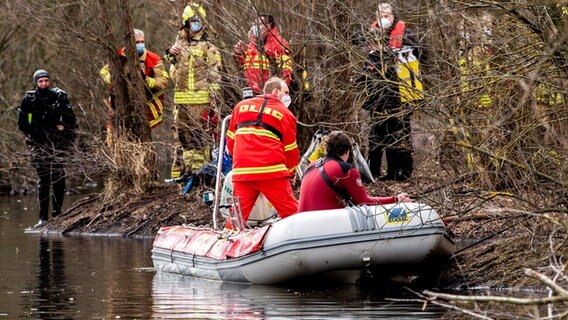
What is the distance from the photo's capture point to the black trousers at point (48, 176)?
73.5 ft

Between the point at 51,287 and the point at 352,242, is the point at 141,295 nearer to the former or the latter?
the point at 51,287

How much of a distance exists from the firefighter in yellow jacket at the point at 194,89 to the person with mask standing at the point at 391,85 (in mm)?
2447

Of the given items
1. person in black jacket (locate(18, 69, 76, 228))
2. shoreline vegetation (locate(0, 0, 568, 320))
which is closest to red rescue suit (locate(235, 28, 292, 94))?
shoreline vegetation (locate(0, 0, 568, 320))

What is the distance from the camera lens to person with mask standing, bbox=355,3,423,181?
1343 centimetres

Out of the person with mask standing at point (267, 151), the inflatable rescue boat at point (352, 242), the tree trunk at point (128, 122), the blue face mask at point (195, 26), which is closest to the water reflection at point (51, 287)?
the inflatable rescue boat at point (352, 242)

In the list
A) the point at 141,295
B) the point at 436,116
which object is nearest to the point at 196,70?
the point at 141,295

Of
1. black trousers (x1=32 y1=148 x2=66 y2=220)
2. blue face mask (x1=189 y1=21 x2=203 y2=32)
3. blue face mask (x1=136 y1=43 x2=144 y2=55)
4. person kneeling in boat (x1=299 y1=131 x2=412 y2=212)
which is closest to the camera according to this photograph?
person kneeling in boat (x1=299 y1=131 x2=412 y2=212)

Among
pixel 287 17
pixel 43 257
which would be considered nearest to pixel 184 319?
pixel 43 257

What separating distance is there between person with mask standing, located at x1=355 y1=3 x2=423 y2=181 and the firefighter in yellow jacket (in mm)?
2447

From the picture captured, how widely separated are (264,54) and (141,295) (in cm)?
576

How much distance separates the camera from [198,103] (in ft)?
68.9

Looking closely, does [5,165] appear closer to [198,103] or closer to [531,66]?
[198,103]

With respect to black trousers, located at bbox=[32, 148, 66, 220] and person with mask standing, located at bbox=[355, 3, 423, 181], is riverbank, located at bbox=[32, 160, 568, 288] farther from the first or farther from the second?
black trousers, located at bbox=[32, 148, 66, 220]

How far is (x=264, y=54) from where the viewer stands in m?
19.0
